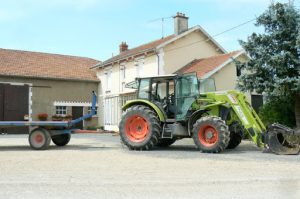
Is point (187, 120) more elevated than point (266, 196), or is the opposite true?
point (187, 120)

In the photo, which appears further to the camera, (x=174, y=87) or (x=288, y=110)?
(x=288, y=110)

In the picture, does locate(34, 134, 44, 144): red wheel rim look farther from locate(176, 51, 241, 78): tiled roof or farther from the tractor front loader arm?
locate(176, 51, 241, 78): tiled roof

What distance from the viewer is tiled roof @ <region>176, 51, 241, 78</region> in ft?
81.1

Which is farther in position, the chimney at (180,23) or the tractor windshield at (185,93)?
the chimney at (180,23)

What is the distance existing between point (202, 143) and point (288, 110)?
255 inches

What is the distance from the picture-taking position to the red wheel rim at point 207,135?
13.2 metres

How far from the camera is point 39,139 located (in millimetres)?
15281

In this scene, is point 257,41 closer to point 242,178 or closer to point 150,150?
point 150,150

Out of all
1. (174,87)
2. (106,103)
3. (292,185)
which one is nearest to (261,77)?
(174,87)

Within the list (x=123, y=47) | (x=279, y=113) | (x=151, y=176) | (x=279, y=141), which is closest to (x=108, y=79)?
(x=123, y=47)

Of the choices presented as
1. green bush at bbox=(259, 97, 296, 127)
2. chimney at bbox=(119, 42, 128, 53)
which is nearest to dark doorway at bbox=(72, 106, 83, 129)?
chimney at bbox=(119, 42, 128, 53)

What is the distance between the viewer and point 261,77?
17000 mm

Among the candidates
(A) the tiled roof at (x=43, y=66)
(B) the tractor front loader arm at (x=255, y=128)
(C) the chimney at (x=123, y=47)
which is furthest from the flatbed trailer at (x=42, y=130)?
(C) the chimney at (x=123, y=47)

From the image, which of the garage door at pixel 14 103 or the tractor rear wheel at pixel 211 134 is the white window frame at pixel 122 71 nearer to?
the garage door at pixel 14 103
